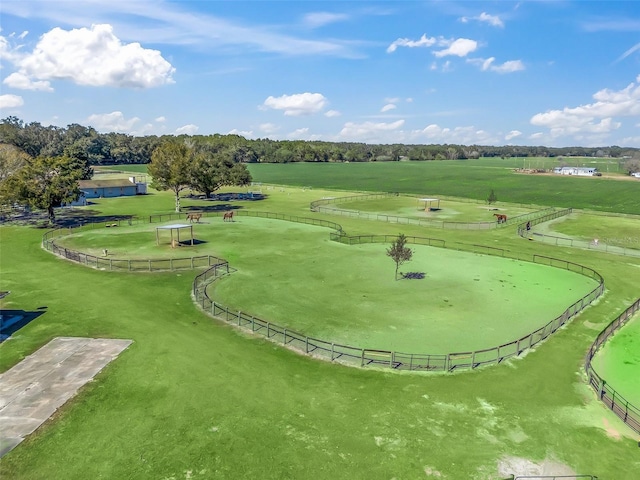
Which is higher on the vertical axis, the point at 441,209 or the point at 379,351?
the point at 441,209

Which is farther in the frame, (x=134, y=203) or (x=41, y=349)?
(x=134, y=203)

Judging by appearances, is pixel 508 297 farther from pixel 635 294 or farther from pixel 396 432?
pixel 396 432

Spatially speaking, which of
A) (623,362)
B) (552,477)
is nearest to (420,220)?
(623,362)

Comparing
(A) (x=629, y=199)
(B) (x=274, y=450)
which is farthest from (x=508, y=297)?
(A) (x=629, y=199)

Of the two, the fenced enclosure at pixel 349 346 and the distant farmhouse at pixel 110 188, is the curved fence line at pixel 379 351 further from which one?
the distant farmhouse at pixel 110 188

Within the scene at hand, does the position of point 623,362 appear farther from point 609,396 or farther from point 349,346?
point 349,346

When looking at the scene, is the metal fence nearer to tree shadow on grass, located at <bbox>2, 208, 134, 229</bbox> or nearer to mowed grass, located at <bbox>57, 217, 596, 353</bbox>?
mowed grass, located at <bbox>57, 217, 596, 353</bbox>
